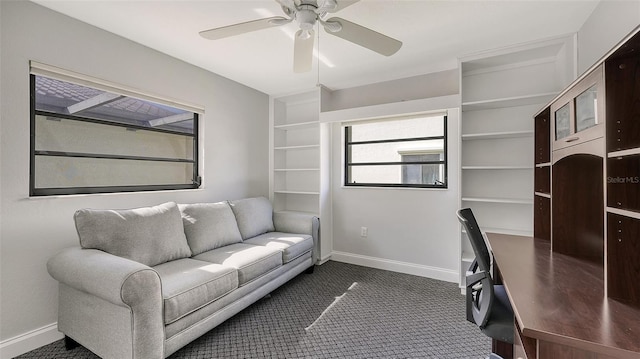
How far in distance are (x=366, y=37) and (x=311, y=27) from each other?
1.20 ft

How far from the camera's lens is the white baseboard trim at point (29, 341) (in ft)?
5.74

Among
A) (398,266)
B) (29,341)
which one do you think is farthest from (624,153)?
(29,341)

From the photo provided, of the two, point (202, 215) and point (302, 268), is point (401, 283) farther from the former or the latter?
point (202, 215)

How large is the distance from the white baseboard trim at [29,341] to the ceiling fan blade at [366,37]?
9.42 feet

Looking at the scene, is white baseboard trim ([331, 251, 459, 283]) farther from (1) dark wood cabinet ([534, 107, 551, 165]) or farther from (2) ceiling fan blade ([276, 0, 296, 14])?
(2) ceiling fan blade ([276, 0, 296, 14])

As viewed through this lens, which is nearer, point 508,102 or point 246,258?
point 246,258

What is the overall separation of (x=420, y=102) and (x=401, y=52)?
604 millimetres

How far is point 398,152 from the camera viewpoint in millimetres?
3477

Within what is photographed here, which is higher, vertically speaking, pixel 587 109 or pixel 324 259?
pixel 587 109

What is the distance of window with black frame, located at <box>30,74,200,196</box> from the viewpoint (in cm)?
199

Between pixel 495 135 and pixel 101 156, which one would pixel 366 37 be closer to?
pixel 495 135

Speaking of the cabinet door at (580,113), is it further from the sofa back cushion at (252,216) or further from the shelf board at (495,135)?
the sofa back cushion at (252,216)

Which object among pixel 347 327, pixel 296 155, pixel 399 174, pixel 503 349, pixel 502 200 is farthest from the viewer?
pixel 296 155

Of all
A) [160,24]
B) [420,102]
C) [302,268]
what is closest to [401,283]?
[302,268]
